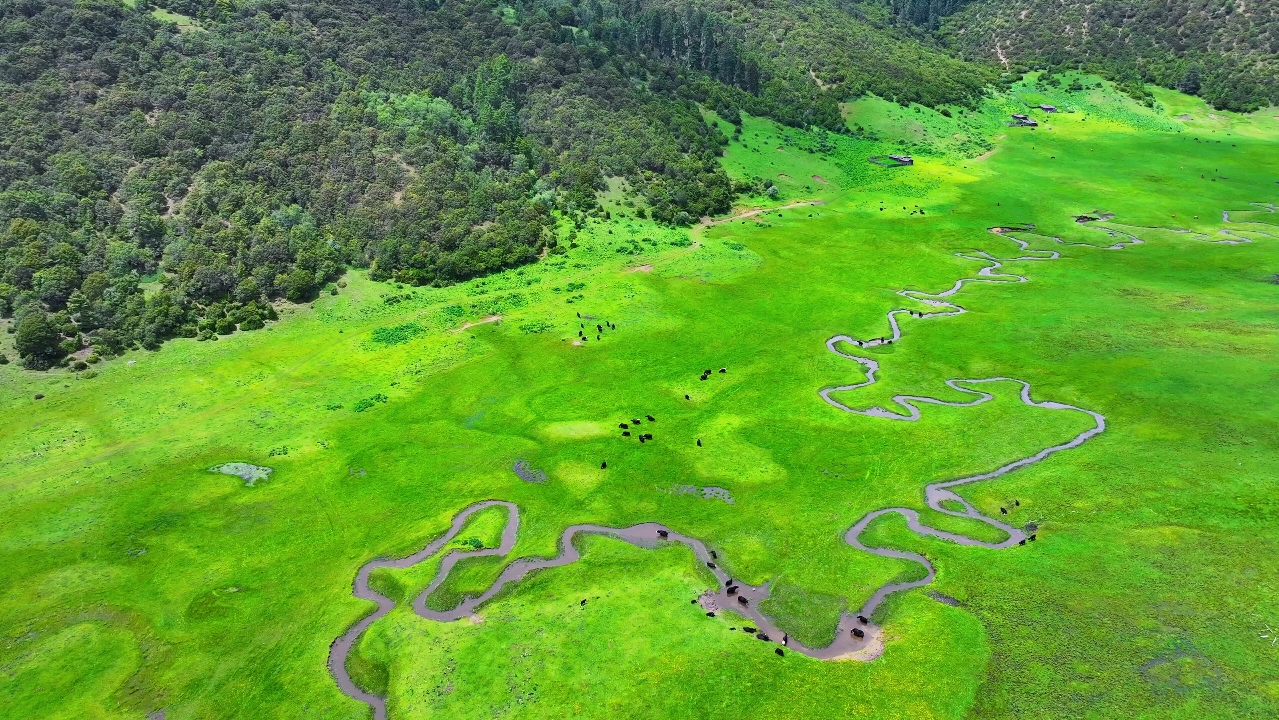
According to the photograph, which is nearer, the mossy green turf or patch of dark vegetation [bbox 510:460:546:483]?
the mossy green turf

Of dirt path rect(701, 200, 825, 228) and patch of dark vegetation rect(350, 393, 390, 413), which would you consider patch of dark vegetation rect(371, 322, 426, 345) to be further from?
dirt path rect(701, 200, 825, 228)

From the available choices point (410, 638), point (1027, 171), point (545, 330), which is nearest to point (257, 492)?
point (410, 638)

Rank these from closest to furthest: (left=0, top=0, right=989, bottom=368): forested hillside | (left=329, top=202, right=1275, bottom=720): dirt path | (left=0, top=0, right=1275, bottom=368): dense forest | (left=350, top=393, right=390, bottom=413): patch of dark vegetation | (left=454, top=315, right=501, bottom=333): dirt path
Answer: (left=329, top=202, right=1275, bottom=720): dirt path, (left=350, top=393, right=390, bottom=413): patch of dark vegetation, (left=454, top=315, right=501, bottom=333): dirt path, (left=0, top=0, right=1275, bottom=368): dense forest, (left=0, top=0, right=989, bottom=368): forested hillside

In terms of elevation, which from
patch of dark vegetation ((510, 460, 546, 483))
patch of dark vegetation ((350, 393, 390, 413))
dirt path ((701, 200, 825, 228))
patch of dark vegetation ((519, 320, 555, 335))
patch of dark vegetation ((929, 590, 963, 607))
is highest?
dirt path ((701, 200, 825, 228))

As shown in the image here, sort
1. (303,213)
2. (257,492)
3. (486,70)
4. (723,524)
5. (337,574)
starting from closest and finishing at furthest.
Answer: (337,574) → (723,524) → (257,492) → (303,213) → (486,70)

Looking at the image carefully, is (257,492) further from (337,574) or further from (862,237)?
(862,237)

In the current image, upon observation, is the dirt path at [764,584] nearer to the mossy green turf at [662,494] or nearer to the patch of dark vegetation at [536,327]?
the mossy green turf at [662,494]

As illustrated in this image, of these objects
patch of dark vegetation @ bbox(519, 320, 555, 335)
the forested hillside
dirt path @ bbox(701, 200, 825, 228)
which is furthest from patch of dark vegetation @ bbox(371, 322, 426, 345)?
dirt path @ bbox(701, 200, 825, 228)
